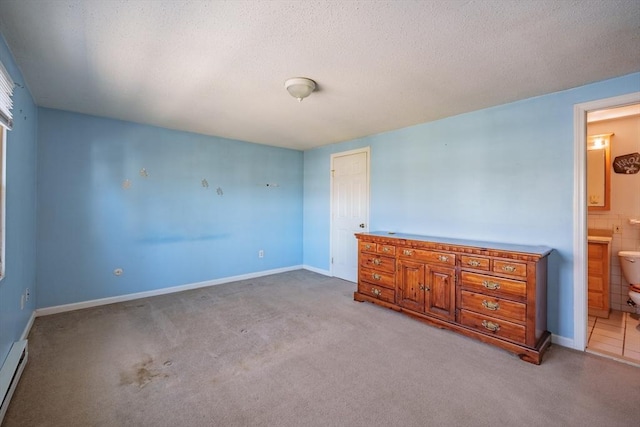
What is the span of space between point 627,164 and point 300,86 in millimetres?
3903

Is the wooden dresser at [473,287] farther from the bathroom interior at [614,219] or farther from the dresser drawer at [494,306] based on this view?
the bathroom interior at [614,219]

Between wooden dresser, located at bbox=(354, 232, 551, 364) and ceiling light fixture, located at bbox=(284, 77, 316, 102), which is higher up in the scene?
ceiling light fixture, located at bbox=(284, 77, 316, 102)

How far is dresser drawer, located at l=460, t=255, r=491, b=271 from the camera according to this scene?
2504mm

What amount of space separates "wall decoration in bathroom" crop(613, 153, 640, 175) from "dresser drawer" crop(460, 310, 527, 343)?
2618mm

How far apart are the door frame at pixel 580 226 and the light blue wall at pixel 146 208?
3960 millimetres

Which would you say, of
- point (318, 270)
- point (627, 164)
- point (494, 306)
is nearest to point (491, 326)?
point (494, 306)

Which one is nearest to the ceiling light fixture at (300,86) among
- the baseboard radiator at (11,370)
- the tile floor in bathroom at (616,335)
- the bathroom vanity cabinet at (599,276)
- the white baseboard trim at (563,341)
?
the baseboard radiator at (11,370)

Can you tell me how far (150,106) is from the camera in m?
3.04

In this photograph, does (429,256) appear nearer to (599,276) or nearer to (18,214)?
(599,276)

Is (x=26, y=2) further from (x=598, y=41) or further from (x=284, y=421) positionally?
(x=598, y=41)

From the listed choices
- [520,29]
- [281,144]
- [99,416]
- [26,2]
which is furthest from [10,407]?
[281,144]

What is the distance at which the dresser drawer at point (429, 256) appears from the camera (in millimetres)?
2732

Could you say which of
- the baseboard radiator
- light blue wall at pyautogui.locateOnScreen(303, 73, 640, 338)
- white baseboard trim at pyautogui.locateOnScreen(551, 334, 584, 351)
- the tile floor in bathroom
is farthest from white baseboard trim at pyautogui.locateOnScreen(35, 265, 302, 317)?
the tile floor in bathroom

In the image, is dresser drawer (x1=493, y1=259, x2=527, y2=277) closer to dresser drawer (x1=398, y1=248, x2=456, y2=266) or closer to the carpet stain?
dresser drawer (x1=398, y1=248, x2=456, y2=266)
